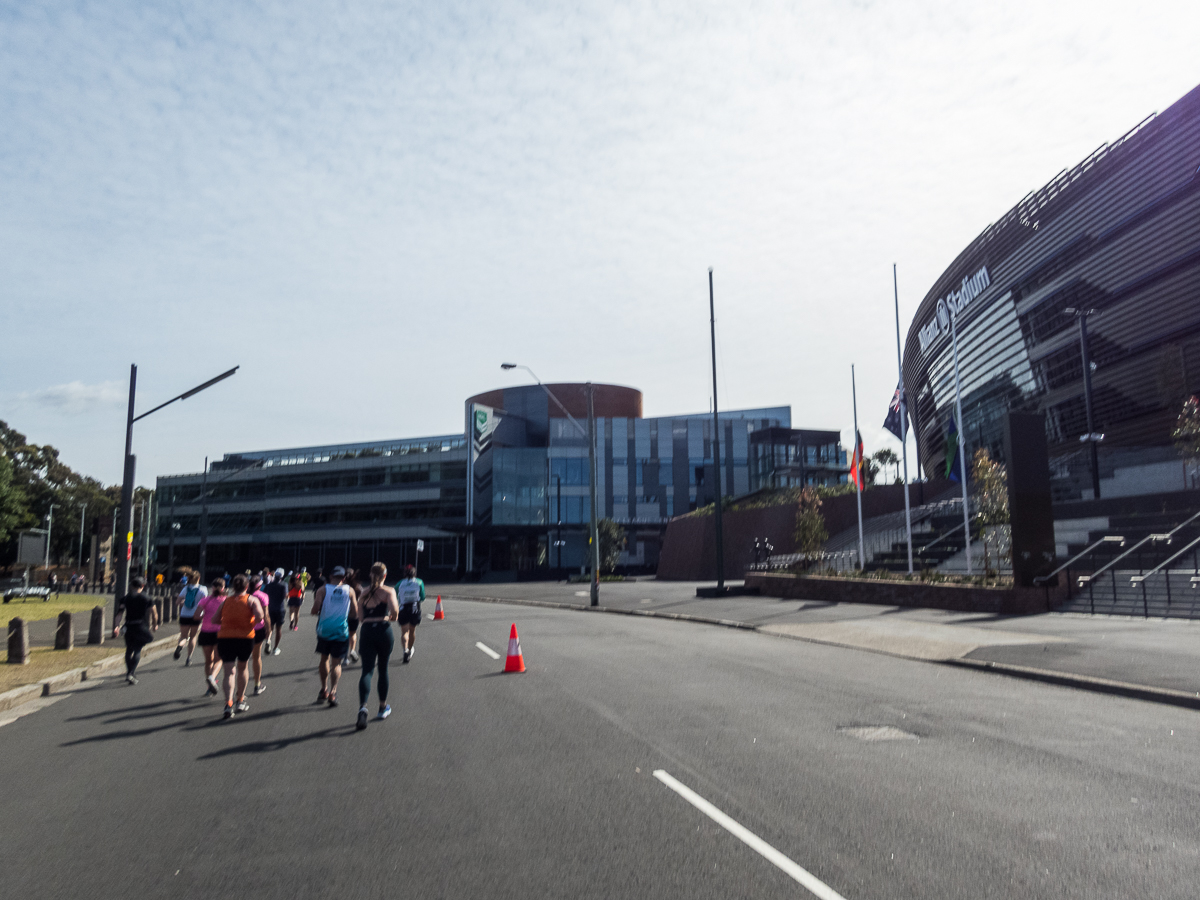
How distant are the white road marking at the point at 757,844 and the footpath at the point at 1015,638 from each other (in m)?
6.77

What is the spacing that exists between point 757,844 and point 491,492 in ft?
276

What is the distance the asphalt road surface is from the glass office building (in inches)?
2822

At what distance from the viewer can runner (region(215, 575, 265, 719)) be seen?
1090 centimetres

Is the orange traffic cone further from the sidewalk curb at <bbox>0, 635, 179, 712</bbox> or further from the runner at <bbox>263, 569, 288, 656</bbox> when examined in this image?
the sidewalk curb at <bbox>0, 635, 179, 712</bbox>

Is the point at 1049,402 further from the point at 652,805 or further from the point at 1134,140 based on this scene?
the point at 652,805

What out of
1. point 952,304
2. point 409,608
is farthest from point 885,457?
point 409,608

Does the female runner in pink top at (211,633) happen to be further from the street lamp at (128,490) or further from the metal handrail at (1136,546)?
the metal handrail at (1136,546)

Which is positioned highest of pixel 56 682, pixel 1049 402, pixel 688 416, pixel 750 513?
pixel 688 416

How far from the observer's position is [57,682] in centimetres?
1388

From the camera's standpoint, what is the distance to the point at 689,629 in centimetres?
2194

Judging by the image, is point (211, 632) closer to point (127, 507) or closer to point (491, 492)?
point (127, 507)

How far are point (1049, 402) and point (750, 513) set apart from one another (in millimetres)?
18214

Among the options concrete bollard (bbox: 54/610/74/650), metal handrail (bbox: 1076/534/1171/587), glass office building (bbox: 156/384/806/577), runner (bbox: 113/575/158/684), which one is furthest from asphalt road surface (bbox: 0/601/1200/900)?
glass office building (bbox: 156/384/806/577)

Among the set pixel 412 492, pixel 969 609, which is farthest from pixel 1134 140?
pixel 412 492
